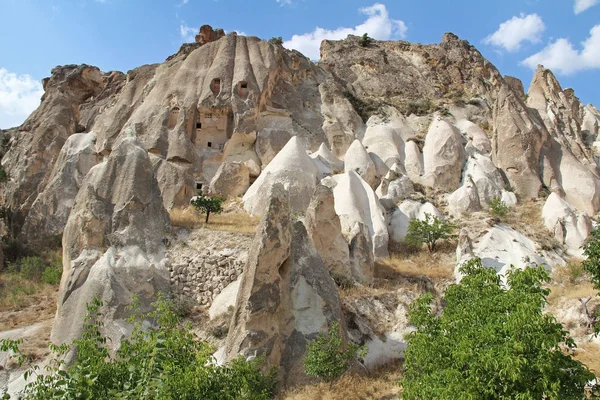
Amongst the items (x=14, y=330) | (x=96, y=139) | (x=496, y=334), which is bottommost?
(x=14, y=330)

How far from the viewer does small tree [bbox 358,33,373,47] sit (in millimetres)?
39625

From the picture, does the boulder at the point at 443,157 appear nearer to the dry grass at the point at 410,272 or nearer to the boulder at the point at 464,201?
the boulder at the point at 464,201

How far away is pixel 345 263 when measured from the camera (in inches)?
597

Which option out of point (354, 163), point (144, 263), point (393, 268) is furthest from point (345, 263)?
point (354, 163)

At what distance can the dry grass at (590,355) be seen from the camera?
35.8 ft

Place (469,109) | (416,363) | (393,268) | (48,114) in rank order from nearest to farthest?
→ (416,363)
(393,268)
(48,114)
(469,109)

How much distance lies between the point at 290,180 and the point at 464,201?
7238 millimetres

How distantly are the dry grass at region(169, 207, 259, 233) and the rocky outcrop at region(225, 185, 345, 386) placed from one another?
4.45m

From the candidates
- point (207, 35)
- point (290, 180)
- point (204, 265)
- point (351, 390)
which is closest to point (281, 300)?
point (351, 390)

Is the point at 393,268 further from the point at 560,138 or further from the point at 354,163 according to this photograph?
the point at 560,138

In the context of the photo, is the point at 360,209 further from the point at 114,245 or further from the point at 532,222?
the point at 114,245

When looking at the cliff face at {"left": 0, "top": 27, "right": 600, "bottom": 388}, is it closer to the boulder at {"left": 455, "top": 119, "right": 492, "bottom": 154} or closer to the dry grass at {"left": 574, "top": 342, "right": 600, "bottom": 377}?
the boulder at {"left": 455, "top": 119, "right": 492, "bottom": 154}

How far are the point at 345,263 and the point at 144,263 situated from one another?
5.43 metres

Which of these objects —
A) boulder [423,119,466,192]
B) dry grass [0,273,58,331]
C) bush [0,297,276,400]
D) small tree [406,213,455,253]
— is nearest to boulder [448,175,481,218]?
boulder [423,119,466,192]
